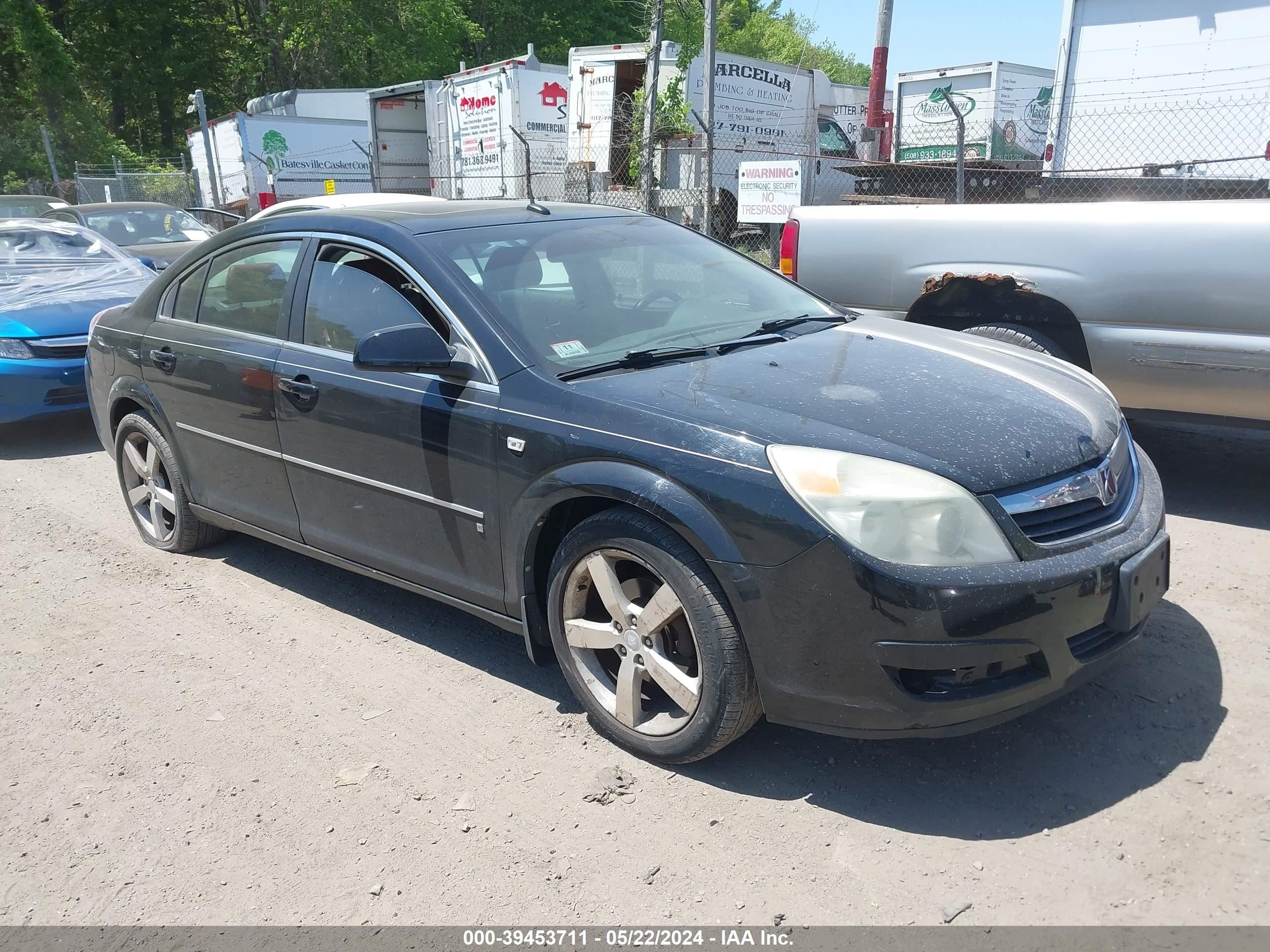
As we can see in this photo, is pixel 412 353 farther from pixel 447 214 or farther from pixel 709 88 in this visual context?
pixel 709 88

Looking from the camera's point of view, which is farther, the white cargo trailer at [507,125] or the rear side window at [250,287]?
the white cargo trailer at [507,125]

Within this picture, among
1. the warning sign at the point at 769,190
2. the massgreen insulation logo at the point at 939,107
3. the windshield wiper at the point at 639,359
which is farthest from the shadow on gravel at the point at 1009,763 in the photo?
the massgreen insulation logo at the point at 939,107

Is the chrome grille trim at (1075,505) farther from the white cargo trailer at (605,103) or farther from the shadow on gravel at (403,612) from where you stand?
the white cargo trailer at (605,103)

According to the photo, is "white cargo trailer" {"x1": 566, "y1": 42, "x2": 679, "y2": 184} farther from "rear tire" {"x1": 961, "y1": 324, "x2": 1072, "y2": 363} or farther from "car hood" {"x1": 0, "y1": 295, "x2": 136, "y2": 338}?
"rear tire" {"x1": 961, "y1": 324, "x2": 1072, "y2": 363}

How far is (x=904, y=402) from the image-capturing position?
305 centimetres

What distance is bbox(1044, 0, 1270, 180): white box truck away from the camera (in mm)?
10586

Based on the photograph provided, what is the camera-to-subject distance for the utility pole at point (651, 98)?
11273mm

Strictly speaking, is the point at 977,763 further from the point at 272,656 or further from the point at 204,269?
the point at 204,269

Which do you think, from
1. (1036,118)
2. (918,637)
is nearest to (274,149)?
(1036,118)

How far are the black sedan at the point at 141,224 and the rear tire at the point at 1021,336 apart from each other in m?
10.0

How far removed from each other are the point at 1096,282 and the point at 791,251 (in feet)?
5.85

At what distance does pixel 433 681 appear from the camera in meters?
3.73

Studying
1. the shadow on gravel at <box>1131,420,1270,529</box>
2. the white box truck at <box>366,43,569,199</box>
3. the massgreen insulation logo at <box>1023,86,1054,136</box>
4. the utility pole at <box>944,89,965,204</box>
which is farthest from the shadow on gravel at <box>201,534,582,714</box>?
the massgreen insulation logo at <box>1023,86,1054,136</box>

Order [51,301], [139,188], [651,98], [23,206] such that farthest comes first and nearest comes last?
[139,188] < [23,206] < [651,98] < [51,301]
